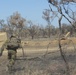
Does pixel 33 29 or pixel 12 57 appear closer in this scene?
pixel 12 57

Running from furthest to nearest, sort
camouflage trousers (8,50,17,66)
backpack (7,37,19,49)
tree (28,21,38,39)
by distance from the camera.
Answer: tree (28,21,38,39) < backpack (7,37,19,49) < camouflage trousers (8,50,17,66)

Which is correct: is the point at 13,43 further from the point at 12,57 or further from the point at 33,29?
the point at 33,29

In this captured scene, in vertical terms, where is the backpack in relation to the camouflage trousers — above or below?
above

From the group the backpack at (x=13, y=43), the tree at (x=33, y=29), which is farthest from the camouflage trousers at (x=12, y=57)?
the tree at (x=33, y=29)

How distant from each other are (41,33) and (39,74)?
7376cm

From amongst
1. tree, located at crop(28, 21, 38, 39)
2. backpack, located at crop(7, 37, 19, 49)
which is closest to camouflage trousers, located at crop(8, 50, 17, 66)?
backpack, located at crop(7, 37, 19, 49)

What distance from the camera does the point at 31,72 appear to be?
408 inches

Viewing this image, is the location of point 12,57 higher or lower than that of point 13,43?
lower

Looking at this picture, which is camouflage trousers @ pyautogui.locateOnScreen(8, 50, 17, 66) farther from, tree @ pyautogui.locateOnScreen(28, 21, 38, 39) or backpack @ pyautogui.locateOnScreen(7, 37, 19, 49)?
tree @ pyautogui.locateOnScreen(28, 21, 38, 39)

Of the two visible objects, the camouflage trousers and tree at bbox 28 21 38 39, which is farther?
tree at bbox 28 21 38 39

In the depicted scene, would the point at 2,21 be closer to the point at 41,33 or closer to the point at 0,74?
the point at 41,33

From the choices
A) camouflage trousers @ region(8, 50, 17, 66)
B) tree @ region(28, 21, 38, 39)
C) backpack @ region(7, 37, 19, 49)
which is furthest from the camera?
tree @ region(28, 21, 38, 39)

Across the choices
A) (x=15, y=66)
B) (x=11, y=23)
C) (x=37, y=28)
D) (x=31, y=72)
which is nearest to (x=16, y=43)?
(x=15, y=66)

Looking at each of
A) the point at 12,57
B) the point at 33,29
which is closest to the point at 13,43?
the point at 12,57
